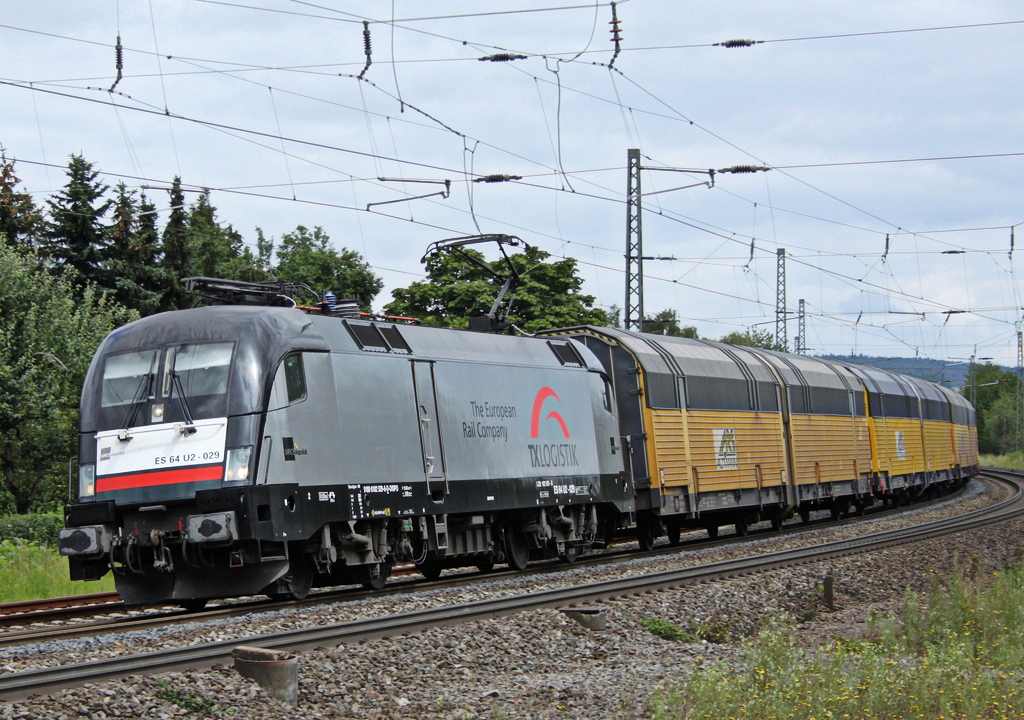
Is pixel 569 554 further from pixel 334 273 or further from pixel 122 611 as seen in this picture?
pixel 334 273

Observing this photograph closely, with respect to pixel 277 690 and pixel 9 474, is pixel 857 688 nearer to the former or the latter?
pixel 277 690

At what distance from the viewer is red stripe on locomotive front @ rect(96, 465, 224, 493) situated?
1299 centimetres

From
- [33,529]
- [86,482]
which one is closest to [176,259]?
[33,529]

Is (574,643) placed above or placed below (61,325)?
below

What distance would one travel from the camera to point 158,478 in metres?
13.2

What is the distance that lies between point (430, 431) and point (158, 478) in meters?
4.08

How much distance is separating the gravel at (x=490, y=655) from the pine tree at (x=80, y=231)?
1272 inches

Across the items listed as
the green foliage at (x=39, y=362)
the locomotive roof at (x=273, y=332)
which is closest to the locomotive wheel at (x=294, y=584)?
the locomotive roof at (x=273, y=332)

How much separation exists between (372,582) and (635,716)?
295 inches

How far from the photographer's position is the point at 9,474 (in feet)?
111

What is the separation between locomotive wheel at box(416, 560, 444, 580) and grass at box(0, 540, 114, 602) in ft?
17.4

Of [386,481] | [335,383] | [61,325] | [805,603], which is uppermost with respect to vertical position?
[61,325]

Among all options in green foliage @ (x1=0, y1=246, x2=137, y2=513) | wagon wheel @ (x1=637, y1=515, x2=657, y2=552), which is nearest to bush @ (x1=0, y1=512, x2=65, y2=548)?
green foliage @ (x1=0, y1=246, x2=137, y2=513)

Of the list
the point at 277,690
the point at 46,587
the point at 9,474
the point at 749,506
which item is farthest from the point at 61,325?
the point at 277,690
